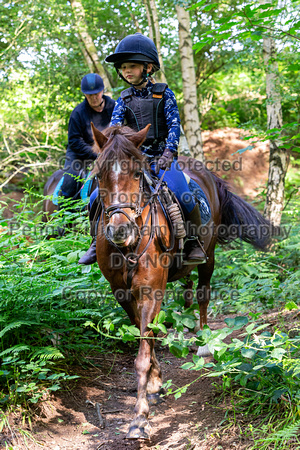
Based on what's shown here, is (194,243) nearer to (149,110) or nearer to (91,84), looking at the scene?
(149,110)

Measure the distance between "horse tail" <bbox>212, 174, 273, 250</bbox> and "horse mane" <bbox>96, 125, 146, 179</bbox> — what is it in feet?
9.05

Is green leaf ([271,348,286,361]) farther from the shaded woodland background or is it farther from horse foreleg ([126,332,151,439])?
horse foreleg ([126,332,151,439])

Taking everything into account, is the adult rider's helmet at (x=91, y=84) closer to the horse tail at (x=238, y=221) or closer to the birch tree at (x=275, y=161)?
the horse tail at (x=238, y=221)

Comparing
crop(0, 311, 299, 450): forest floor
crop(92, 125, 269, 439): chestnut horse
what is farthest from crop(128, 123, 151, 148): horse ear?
crop(0, 311, 299, 450): forest floor

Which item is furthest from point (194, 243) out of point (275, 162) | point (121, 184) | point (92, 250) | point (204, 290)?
point (275, 162)

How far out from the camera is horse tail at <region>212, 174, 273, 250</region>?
6035 millimetres

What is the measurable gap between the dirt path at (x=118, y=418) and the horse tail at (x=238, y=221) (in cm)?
231

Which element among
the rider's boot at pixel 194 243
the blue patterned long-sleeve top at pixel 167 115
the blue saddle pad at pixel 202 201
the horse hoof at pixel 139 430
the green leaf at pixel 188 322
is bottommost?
the horse hoof at pixel 139 430

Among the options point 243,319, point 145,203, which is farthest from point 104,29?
point 243,319

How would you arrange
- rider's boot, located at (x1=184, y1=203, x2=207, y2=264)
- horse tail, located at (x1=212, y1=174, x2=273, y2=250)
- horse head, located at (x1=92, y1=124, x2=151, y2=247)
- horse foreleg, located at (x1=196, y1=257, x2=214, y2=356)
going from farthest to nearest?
horse tail, located at (x1=212, y1=174, x2=273, y2=250) < horse foreleg, located at (x1=196, y1=257, x2=214, y2=356) < rider's boot, located at (x1=184, y1=203, x2=207, y2=264) < horse head, located at (x1=92, y1=124, x2=151, y2=247)

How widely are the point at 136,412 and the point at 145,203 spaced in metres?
1.71

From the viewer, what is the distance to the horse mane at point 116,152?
3.34 metres

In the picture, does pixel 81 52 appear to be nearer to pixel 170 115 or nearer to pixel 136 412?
pixel 170 115

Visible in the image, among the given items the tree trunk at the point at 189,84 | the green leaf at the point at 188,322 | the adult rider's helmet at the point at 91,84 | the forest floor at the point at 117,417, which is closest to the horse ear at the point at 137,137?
the green leaf at the point at 188,322
